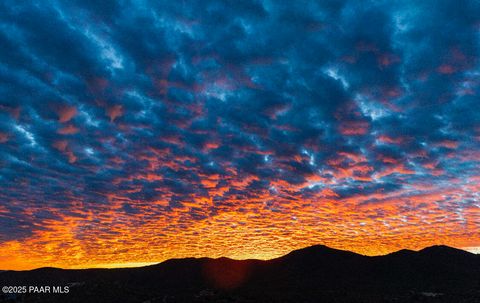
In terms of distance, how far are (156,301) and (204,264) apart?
3807cm

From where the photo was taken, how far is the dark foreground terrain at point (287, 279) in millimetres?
48188

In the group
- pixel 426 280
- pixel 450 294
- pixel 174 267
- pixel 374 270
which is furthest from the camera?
pixel 174 267

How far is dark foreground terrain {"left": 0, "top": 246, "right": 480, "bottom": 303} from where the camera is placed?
4819 cm

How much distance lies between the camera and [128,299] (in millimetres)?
47062

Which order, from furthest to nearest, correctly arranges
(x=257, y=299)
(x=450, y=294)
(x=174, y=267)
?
(x=174, y=267), (x=450, y=294), (x=257, y=299)

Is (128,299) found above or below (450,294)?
above

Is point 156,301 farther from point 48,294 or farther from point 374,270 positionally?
point 374,270

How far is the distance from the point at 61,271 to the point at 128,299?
4408 centimetres

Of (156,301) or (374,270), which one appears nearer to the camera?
(156,301)

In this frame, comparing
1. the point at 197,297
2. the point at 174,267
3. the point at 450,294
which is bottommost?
the point at 450,294

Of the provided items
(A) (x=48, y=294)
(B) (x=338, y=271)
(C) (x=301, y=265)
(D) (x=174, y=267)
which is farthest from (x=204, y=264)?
(A) (x=48, y=294)

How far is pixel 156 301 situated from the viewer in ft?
146

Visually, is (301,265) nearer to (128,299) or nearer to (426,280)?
(426,280)

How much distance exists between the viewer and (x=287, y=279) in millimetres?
70188
